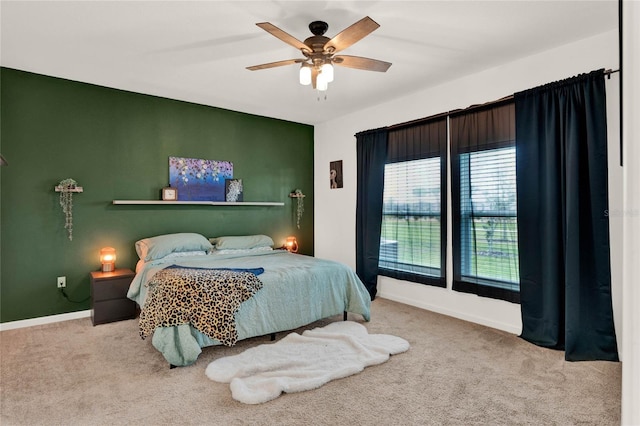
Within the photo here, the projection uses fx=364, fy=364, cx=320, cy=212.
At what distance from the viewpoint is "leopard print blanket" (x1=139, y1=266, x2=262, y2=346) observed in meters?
2.72

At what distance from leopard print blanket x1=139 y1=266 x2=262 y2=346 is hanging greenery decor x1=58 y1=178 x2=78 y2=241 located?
1.65 metres

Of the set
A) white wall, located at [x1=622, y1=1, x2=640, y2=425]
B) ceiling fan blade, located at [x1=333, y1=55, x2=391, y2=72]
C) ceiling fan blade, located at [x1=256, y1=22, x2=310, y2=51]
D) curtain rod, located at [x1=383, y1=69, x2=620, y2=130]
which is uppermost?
ceiling fan blade, located at [x1=256, y1=22, x2=310, y2=51]

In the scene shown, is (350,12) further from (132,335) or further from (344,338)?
(132,335)

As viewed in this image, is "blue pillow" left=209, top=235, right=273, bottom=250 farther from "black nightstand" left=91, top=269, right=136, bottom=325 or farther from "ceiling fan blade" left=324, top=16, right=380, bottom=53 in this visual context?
"ceiling fan blade" left=324, top=16, right=380, bottom=53

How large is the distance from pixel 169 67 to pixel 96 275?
2.28 m

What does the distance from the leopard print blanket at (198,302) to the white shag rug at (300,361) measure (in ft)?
0.85

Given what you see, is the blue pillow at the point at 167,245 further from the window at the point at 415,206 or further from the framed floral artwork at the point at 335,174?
the window at the point at 415,206

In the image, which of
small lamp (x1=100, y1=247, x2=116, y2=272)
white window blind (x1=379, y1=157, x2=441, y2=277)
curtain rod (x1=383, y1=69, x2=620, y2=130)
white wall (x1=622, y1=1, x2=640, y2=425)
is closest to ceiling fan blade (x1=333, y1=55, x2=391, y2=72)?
curtain rod (x1=383, y1=69, x2=620, y2=130)

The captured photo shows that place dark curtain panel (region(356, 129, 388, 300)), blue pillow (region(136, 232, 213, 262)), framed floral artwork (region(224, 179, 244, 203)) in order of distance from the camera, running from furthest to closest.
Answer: framed floral artwork (region(224, 179, 244, 203)), dark curtain panel (region(356, 129, 388, 300)), blue pillow (region(136, 232, 213, 262))

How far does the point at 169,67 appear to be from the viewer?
3605 millimetres

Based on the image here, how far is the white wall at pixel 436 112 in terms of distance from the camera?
9.52 feet

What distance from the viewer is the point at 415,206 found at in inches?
173

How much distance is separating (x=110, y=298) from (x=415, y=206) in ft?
11.5

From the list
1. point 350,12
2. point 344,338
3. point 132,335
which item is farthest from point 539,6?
point 132,335
